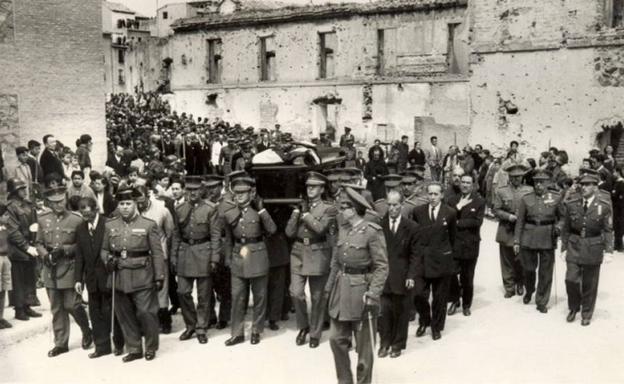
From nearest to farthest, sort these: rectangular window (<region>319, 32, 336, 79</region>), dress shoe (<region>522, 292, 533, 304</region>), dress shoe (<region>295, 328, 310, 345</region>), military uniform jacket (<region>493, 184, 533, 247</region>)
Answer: dress shoe (<region>295, 328, 310, 345</region>)
dress shoe (<region>522, 292, 533, 304</region>)
military uniform jacket (<region>493, 184, 533, 247</region>)
rectangular window (<region>319, 32, 336, 79</region>)

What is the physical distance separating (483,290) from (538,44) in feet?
37.1

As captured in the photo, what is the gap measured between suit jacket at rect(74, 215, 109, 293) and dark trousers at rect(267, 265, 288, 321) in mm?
2013

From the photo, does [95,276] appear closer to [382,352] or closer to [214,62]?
[382,352]

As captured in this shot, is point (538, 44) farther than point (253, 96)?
No

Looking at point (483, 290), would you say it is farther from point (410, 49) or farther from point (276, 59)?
point (276, 59)

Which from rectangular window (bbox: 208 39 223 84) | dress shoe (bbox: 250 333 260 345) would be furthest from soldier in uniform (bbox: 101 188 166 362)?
rectangular window (bbox: 208 39 223 84)

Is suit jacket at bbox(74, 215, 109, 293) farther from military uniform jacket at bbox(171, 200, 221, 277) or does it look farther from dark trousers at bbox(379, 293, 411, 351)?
dark trousers at bbox(379, 293, 411, 351)

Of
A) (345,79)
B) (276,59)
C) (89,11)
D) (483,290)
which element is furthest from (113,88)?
(483,290)

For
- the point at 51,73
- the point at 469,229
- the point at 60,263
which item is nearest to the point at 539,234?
the point at 469,229

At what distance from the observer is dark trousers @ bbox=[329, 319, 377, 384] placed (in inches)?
242

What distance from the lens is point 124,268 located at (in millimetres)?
7102

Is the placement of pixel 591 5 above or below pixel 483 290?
above

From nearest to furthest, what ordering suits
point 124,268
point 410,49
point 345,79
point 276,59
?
point 124,268 < point 410,49 < point 345,79 < point 276,59

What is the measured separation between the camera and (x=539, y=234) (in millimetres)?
9156
